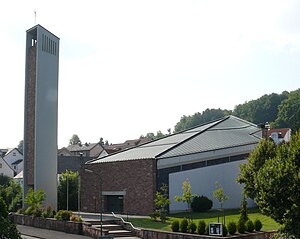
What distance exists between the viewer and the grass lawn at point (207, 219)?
29.7m

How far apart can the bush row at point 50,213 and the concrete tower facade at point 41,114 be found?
8.80ft

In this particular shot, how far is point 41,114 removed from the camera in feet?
136

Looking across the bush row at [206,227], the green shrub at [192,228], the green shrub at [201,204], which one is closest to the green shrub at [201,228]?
the bush row at [206,227]

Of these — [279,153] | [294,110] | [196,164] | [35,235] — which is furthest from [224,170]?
[294,110]

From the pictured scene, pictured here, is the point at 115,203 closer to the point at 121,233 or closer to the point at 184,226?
the point at 121,233

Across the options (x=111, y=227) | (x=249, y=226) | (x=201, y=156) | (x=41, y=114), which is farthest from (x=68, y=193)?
(x=249, y=226)

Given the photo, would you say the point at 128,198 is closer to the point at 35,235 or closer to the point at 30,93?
the point at 35,235

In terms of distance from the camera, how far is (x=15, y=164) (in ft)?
310

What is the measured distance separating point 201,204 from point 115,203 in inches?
336

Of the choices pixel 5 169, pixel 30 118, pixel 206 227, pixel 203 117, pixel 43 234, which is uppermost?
pixel 203 117

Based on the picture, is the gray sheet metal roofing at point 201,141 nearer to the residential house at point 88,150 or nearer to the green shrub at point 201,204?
the green shrub at point 201,204

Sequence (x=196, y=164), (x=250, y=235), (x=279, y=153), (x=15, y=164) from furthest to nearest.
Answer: (x=15, y=164), (x=196, y=164), (x=250, y=235), (x=279, y=153)

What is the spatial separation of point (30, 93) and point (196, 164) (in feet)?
53.8

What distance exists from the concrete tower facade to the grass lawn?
10409mm
